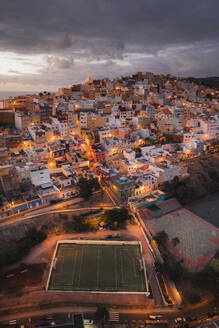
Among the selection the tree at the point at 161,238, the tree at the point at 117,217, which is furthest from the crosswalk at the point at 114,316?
the tree at the point at 117,217

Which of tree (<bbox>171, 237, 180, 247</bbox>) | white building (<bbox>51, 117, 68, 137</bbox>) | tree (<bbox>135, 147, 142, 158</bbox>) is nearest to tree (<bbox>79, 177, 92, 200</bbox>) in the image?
tree (<bbox>171, 237, 180, 247</bbox>)

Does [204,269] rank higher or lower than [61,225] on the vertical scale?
lower

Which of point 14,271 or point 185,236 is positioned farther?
point 185,236

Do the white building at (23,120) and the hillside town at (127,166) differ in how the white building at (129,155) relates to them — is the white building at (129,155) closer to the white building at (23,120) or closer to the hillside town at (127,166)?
the hillside town at (127,166)

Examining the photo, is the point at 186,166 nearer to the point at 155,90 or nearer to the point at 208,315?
the point at 208,315

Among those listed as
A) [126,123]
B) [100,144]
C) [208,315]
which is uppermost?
[126,123]

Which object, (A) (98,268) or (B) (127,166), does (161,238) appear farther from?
(B) (127,166)

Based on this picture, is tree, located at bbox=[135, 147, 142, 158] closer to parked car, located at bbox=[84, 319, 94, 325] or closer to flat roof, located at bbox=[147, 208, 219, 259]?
flat roof, located at bbox=[147, 208, 219, 259]

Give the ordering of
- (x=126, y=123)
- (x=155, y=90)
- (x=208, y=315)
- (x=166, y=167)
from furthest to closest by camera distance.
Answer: (x=155, y=90) < (x=126, y=123) < (x=166, y=167) < (x=208, y=315)

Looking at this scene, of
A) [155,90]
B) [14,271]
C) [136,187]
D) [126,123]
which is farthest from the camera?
[155,90]

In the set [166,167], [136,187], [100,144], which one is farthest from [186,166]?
[100,144]
